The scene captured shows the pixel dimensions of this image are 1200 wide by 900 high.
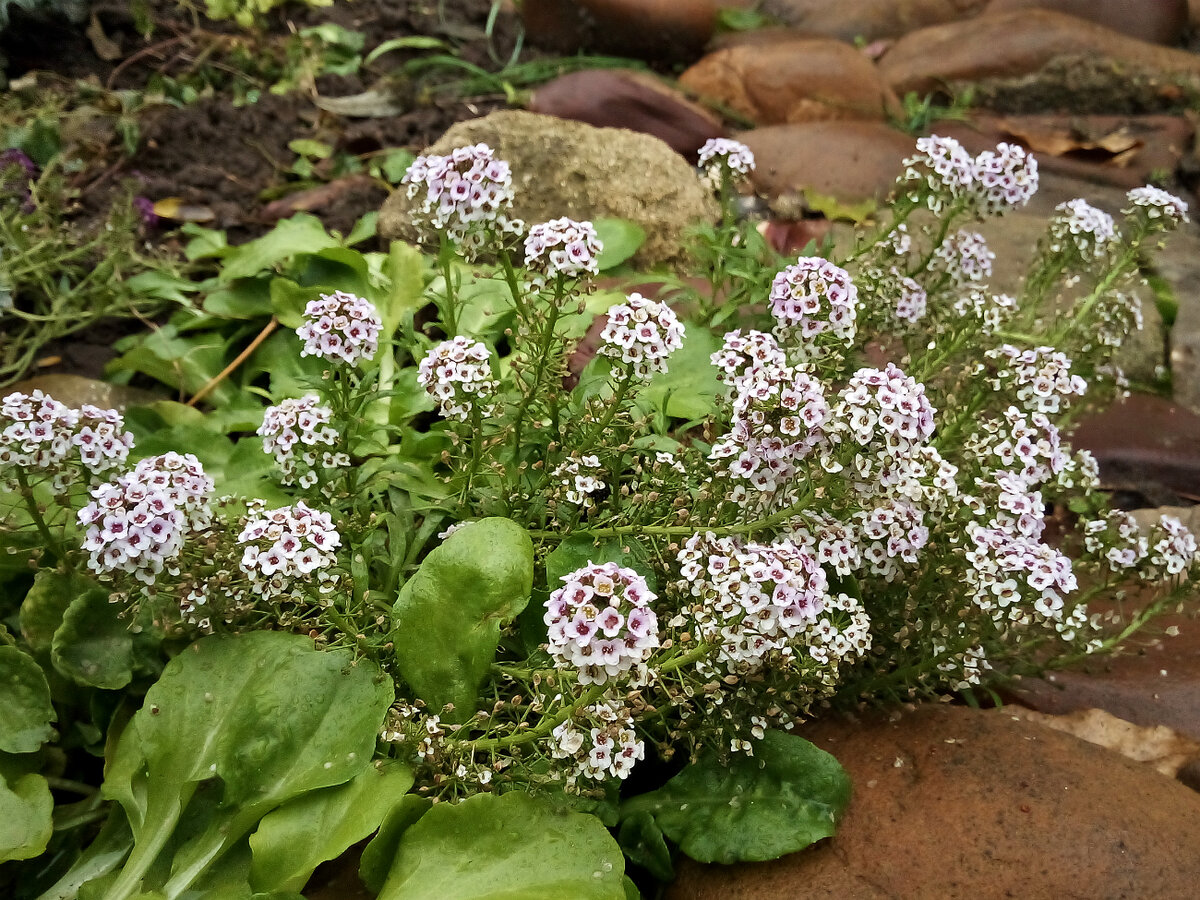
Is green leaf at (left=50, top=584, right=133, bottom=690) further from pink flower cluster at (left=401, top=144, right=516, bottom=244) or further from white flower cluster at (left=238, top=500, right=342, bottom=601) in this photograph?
pink flower cluster at (left=401, top=144, right=516, bottom=244)

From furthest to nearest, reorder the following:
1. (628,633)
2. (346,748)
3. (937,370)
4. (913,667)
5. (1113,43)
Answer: (1113,43) → (937,370) → (913,667) → (346,748) → (628,633)

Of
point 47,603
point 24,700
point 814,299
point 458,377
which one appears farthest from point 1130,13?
point 24,700

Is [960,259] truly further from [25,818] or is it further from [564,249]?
[25,818]

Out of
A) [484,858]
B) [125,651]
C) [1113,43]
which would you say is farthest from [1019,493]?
[1113,43]

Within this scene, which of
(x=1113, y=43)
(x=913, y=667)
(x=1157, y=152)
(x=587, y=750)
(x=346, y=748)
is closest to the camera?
(x=587, y=750)

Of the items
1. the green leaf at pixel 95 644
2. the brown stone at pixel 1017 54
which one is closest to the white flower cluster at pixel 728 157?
the green leaf at pixel 95 644

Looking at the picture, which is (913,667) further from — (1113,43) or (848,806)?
(1113,43)

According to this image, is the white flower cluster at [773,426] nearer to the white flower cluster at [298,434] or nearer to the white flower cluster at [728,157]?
the white flower cluster at [298,434]

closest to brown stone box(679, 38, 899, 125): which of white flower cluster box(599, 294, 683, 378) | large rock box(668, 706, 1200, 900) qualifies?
white flower cluster box(599, 294, 683, 378)
